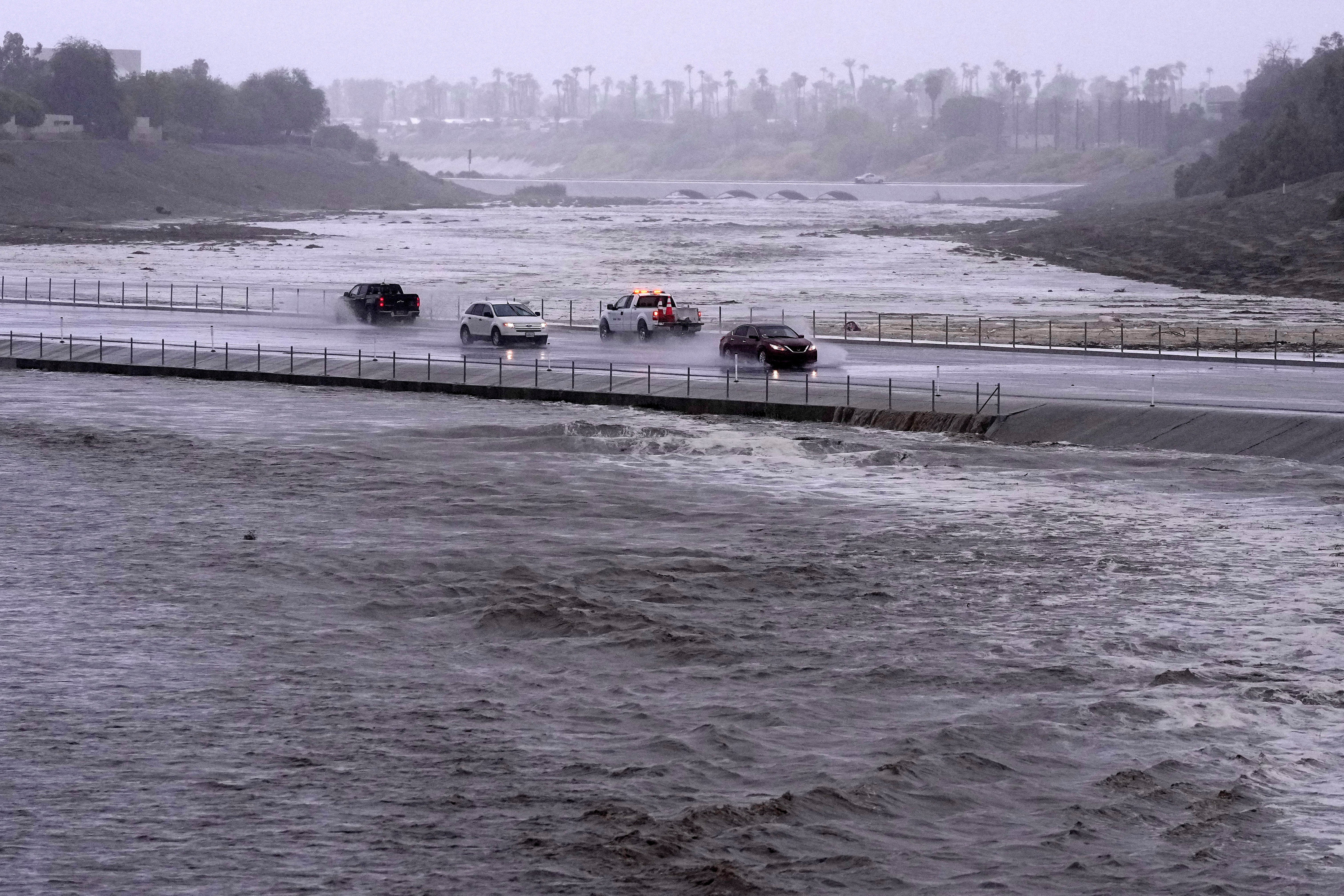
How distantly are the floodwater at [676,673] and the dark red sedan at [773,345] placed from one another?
38.2 ft

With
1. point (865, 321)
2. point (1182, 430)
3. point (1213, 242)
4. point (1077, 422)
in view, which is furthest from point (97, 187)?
point (1182, 430)

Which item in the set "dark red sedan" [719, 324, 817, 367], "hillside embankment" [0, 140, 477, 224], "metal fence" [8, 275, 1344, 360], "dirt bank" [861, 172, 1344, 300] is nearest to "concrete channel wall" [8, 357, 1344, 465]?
"dark red sedan" [719, 324, 817, 367]

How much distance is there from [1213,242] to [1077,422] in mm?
87161

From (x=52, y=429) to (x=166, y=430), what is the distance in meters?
2.96

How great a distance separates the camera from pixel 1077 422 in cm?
4169

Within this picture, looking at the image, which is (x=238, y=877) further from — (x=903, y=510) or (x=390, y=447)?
(x=390, y=447)

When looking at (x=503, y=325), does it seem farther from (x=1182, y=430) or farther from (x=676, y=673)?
(x=676, y=673)

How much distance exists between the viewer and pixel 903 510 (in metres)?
34.2

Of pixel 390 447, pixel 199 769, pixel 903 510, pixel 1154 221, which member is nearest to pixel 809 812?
pixel 199 769

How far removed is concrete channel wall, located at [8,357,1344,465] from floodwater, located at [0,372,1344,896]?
905mm

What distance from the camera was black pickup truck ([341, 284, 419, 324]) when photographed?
70438 millimetres

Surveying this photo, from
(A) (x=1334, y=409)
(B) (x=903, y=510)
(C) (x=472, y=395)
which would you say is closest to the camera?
(B) (x=903, y=510)

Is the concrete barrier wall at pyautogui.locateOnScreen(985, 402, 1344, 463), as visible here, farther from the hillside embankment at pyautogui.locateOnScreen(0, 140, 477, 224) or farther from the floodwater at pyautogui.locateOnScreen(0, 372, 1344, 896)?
the hillside embankment at pyautogui.locateOnScreen(0, 140, 477, 224)

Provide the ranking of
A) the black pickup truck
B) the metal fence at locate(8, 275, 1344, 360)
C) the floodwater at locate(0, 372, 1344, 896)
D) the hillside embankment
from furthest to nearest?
1. the hillside embankment
2. the black pickup truck
3. the metal fence at locate(8, 275, 1344, 360)
4. the floodwater at locate(0, 372, 1344, 896)
